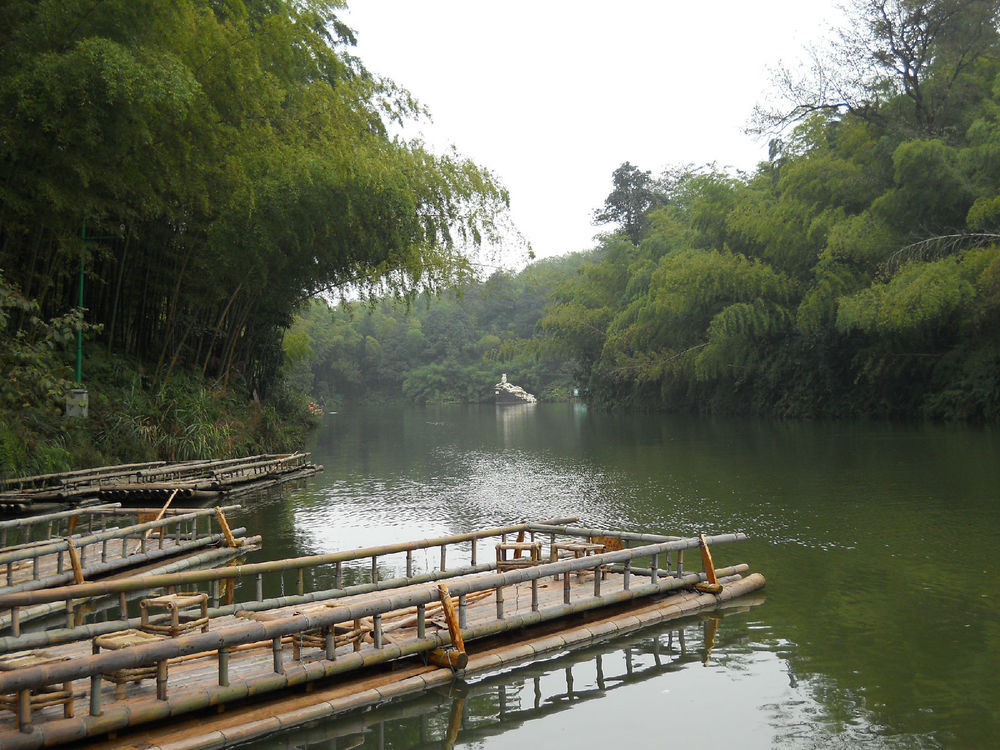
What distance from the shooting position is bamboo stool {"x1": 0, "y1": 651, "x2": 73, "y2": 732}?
481 centimetres

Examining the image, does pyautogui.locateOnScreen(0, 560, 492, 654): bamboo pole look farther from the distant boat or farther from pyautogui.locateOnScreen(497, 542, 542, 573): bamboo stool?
the distant boat

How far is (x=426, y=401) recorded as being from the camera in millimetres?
80875

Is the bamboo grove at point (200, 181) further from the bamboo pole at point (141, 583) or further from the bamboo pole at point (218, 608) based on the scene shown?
the bamboo pole at point (141, 583)

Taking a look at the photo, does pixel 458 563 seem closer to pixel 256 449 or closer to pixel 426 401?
pixel 256 449

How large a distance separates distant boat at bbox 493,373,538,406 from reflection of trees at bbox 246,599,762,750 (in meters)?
65.0

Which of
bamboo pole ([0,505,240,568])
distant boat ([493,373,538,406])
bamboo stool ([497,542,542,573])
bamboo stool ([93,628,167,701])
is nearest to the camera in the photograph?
bamboo stool ([93,628,167,701])

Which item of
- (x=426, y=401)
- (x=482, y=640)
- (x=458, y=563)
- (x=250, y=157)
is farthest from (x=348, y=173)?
(x=426, y=401)

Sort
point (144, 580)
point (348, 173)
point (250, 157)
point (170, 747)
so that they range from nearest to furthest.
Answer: point (170, 747) < point (144, 580) < point (250, 157) < point (348, 173)

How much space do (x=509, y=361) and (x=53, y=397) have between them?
67931 mm

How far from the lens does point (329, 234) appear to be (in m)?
18.2

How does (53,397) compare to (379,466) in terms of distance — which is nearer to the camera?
(53,397)

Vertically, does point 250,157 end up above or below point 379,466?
above

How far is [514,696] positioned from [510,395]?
67.4 meters

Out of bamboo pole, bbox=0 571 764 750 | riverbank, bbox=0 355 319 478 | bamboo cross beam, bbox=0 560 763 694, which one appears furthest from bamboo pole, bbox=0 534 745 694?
riverbank, bbox=0 355 319 478
